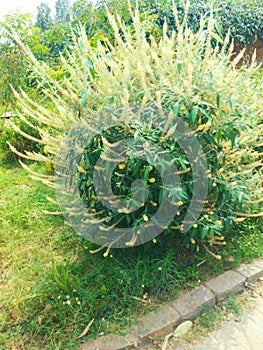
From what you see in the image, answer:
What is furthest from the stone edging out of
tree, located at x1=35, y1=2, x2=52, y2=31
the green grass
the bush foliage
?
tree, located at x1=35, y1=2, x2=52, y2=31

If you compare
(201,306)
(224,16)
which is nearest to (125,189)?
(201,306)

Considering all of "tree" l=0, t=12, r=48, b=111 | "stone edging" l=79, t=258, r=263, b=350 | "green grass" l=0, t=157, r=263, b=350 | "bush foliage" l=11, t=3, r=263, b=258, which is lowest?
"stone edging" l=79, t=258, r=263, b=350

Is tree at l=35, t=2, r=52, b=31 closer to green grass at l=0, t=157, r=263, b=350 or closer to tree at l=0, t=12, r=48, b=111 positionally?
tree at l=0, t=12, r=48, b=111

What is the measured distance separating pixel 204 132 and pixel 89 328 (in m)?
1.22

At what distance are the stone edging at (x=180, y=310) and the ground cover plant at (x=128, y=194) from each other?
53 millimetres

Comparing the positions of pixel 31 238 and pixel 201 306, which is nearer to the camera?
pixel 201 306

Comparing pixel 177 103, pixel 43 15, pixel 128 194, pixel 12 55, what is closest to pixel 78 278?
pixel 128 194

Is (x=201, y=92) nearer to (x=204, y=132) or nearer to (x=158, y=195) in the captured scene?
(x=204, y=132)

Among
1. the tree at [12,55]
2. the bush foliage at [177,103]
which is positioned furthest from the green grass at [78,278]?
the tree at [12,55]

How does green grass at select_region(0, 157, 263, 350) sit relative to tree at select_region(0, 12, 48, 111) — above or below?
below

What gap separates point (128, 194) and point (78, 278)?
60 cm

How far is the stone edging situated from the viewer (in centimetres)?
162

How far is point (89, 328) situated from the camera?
1675 mm

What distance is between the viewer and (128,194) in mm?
1799
